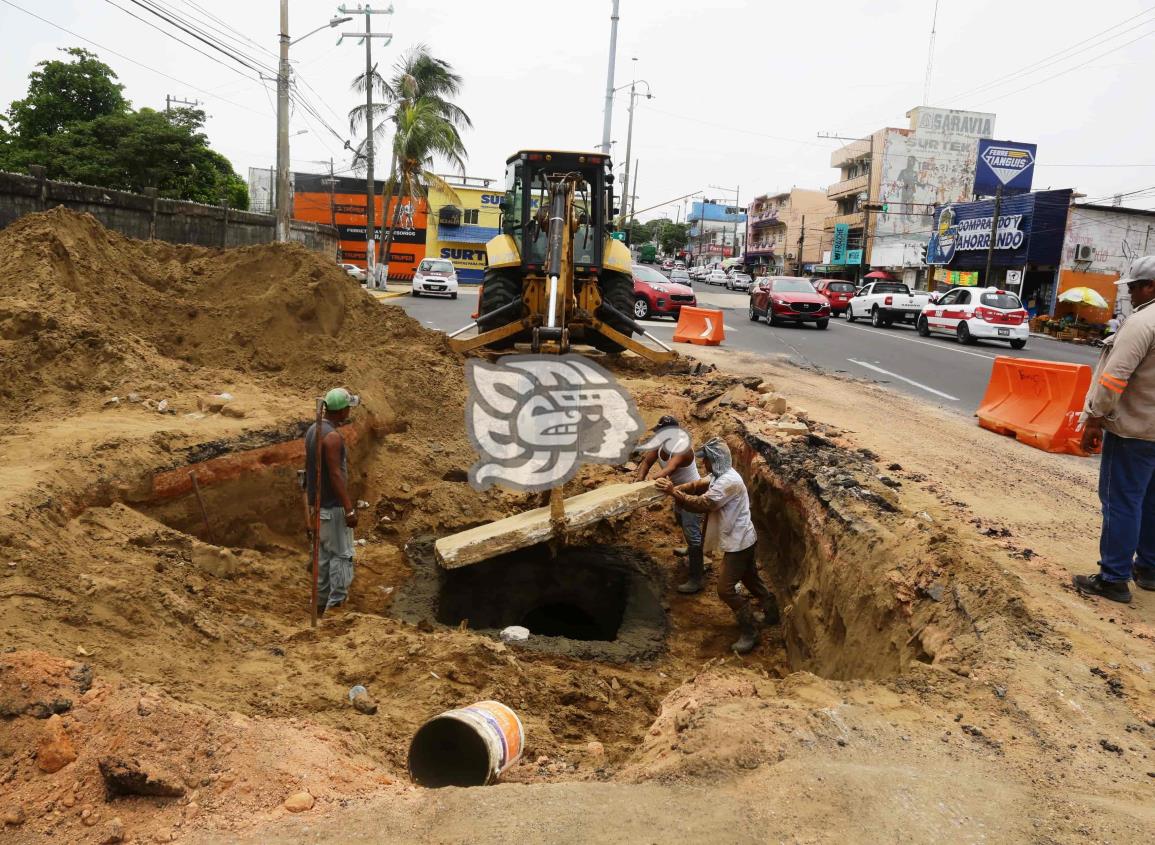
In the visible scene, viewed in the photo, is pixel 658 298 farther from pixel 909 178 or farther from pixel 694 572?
pixel 909 178

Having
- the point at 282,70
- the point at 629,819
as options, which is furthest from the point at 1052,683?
the point at 282,70

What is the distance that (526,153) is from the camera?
1189 centimetres

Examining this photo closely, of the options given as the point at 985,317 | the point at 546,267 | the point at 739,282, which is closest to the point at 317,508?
the point at 546,267

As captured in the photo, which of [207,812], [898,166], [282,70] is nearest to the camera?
[207,812]

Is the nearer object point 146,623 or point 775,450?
point 146,623

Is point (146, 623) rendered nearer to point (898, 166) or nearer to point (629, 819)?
point (629, 819)

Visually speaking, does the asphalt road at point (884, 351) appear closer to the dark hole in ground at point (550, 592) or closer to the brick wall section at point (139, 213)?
the brick wall section at point (139, 213)

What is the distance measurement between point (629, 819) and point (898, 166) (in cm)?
5785

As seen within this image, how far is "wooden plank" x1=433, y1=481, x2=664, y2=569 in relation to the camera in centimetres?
712

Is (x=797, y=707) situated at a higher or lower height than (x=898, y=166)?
lower

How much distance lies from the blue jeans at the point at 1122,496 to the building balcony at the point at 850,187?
53.0m

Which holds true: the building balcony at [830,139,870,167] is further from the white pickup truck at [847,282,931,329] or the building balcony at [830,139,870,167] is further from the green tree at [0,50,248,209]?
the green tree at [0,50,248,209]

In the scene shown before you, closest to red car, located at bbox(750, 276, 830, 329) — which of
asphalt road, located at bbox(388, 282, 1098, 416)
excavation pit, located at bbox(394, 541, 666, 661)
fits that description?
asphalt road, located at bbox(388, 282, 1098, 416)

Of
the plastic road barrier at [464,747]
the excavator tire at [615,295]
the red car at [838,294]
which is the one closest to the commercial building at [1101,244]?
the red car at [838,294]
